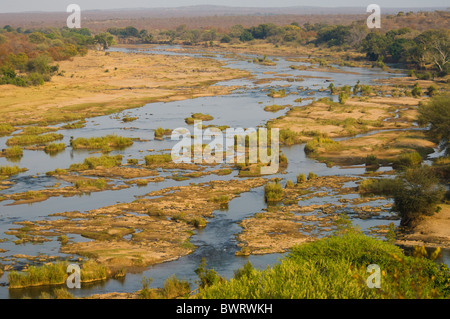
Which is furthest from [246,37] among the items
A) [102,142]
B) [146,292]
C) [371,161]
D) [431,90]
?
[146,292]

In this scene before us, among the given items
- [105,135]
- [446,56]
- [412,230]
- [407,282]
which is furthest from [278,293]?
[446,56]

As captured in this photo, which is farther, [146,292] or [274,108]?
[274,108]

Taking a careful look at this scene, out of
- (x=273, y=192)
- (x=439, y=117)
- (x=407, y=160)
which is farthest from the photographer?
(x=439, y=117)

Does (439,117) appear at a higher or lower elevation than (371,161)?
higher

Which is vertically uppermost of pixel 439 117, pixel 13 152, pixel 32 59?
pixel 32 59

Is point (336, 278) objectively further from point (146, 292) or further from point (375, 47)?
point (375, 47)

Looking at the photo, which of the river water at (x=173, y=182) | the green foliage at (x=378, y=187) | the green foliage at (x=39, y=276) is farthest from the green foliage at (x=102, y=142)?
the green foliage at (x=39, y=276)

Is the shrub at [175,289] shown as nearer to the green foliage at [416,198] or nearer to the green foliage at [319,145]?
the green foliage at [416,198]

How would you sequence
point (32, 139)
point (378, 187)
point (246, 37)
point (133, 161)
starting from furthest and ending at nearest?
point (246, 37)
point (32, 139)
point (133, 161)
point (378, 187)

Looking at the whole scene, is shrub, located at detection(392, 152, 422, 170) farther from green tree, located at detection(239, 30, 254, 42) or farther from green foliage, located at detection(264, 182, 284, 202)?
green tree, located at detection(239, 30, 254, 42)

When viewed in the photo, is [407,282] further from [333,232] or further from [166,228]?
[166,228]
